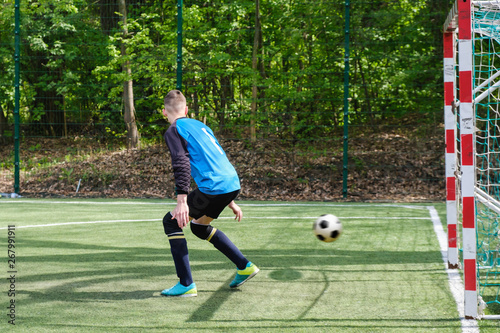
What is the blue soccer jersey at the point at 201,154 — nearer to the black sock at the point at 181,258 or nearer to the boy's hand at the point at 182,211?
the boy's hand at the point at 182,211

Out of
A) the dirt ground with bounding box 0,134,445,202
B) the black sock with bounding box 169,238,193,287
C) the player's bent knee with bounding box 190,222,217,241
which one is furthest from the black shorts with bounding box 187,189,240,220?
the dirt ground with bounding box 0,134,445,202

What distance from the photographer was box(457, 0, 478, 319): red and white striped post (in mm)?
3670

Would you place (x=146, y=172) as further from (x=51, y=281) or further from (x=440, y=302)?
(x=440, y=302)

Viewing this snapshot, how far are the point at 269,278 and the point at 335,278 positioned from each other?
23.2 inches

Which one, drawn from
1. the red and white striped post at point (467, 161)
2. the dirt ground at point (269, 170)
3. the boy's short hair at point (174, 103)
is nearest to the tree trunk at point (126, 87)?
the dirt ground at point (269, 170)

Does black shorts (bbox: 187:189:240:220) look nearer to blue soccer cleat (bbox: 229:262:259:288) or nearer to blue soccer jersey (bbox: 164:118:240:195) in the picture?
blue soccer jersey (bbox: 164:118:240:195)

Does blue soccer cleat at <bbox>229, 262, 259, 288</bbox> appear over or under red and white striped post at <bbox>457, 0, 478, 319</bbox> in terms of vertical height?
under

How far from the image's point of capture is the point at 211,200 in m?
4.25

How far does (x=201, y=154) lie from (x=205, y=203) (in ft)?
1.28

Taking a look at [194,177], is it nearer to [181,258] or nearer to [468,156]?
[181,258]

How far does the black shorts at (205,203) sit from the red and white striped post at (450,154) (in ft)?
6.88

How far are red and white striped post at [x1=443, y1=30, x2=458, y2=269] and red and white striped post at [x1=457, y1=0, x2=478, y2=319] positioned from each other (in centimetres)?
135

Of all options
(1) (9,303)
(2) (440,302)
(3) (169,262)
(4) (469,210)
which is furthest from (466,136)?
(1) (9,303)

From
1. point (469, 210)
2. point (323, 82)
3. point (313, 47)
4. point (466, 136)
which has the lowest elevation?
point (469, 210)
